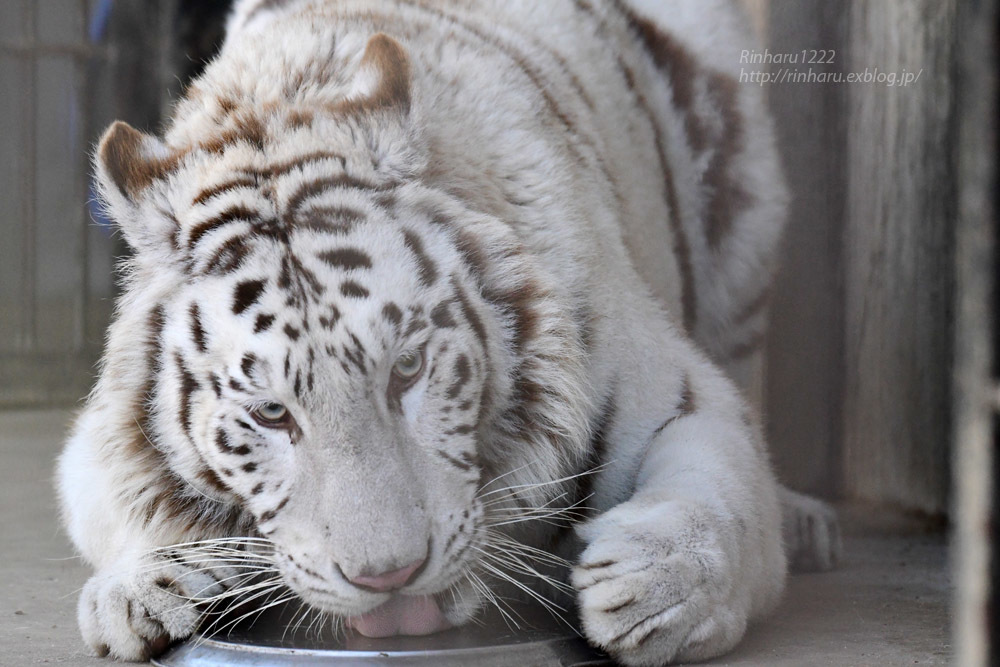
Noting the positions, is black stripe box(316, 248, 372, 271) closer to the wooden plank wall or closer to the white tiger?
the white tiger

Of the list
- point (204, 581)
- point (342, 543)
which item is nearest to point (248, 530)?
point (204, 581)

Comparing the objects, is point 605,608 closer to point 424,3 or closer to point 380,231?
point 380,231

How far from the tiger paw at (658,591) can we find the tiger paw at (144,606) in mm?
522

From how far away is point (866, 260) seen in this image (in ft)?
8.48

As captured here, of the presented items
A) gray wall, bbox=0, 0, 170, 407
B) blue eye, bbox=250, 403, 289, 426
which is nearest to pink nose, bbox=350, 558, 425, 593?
blue eye, bbox=250, 403, 289, 426

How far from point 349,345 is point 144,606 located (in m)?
0.48

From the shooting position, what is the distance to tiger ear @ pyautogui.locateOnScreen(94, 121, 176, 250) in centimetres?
148

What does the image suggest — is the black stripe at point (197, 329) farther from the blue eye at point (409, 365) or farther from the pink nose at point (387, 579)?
the pink nose at point (387, 579)

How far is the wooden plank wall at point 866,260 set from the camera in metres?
2.40

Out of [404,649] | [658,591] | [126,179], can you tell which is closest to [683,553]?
[658,591]

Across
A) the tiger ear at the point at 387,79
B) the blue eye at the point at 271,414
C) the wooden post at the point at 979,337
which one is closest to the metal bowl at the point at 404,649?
the blue eye at the point at 271,414

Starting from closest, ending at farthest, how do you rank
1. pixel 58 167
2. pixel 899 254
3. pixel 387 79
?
pixel 387 79
pixel 899 254
pixel 58 167

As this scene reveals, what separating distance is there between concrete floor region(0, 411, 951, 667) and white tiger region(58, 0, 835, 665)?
0.07 metres

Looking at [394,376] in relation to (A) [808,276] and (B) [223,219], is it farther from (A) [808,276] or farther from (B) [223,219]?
(A) [808,276]
